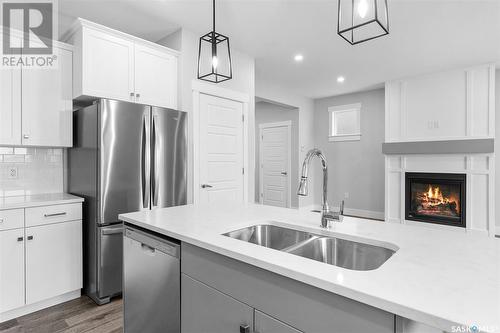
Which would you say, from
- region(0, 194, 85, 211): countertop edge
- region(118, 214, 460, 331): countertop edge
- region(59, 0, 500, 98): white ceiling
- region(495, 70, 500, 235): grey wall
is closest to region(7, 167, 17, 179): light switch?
region(0, 194, 85, 211): countertop edge

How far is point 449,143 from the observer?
457 centimetres

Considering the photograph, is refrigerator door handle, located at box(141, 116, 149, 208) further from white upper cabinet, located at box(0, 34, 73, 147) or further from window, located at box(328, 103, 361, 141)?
window, located at box(328, 103, 361, 141)

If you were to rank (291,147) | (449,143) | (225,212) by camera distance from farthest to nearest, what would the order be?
(291,147) < (449,143) < (225,212)

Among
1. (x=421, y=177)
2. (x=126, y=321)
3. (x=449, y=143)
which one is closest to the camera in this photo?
(x=126, y=321)

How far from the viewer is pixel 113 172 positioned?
8.13 feet

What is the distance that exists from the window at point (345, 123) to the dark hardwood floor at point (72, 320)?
549 cm

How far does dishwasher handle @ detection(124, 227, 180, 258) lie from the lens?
1.40 m

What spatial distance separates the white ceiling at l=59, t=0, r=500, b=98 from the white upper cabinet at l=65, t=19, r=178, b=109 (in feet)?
1.06

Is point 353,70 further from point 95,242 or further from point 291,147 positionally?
point 95,242

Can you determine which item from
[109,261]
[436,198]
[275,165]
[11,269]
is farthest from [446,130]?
[11,269]

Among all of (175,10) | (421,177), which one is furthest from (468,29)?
(175,10)

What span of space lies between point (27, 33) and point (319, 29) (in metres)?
2.98

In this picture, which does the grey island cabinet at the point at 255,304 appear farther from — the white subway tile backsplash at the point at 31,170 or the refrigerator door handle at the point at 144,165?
the white subway tile backsplash at the point at 31,170

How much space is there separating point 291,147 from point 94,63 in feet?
15.2
